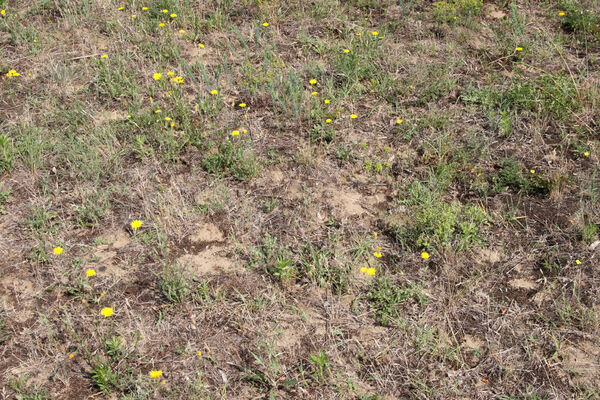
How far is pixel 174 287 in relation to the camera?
11.8 ft

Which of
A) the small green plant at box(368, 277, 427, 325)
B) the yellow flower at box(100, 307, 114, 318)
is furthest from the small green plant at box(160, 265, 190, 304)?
the small green plant at box(368, 277, 427, 325)

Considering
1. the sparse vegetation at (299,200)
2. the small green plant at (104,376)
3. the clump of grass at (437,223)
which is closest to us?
the small green plant at (104,376)

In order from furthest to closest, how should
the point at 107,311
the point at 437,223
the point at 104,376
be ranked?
the point at 437,223 → the point at 107,311 → the point at 104,376

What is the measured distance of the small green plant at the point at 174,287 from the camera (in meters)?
3.61

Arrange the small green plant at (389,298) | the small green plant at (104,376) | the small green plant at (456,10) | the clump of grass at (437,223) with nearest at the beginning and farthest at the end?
the small green plant at (104,376) → the small green plant at (389,298) → the clump of grass at (437,223) → the small green plant at (456,10)

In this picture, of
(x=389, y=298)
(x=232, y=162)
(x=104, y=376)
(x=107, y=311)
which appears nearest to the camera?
(x=104, y=376)

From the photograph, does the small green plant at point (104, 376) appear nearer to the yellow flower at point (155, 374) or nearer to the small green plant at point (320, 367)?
the yellow flower at point (155, 374)

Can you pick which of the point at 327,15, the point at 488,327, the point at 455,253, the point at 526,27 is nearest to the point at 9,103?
the point at 327,15

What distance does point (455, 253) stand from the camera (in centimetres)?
389

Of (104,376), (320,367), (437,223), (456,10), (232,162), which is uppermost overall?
(456,10)

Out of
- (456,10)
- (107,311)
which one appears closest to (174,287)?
(107,311)

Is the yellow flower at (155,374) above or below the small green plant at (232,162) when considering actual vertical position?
below

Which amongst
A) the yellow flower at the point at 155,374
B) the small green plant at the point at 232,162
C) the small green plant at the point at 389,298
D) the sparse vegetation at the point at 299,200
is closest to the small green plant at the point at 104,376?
the sparse vegetation at the point at 299,200

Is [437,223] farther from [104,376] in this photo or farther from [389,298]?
[104,376]
